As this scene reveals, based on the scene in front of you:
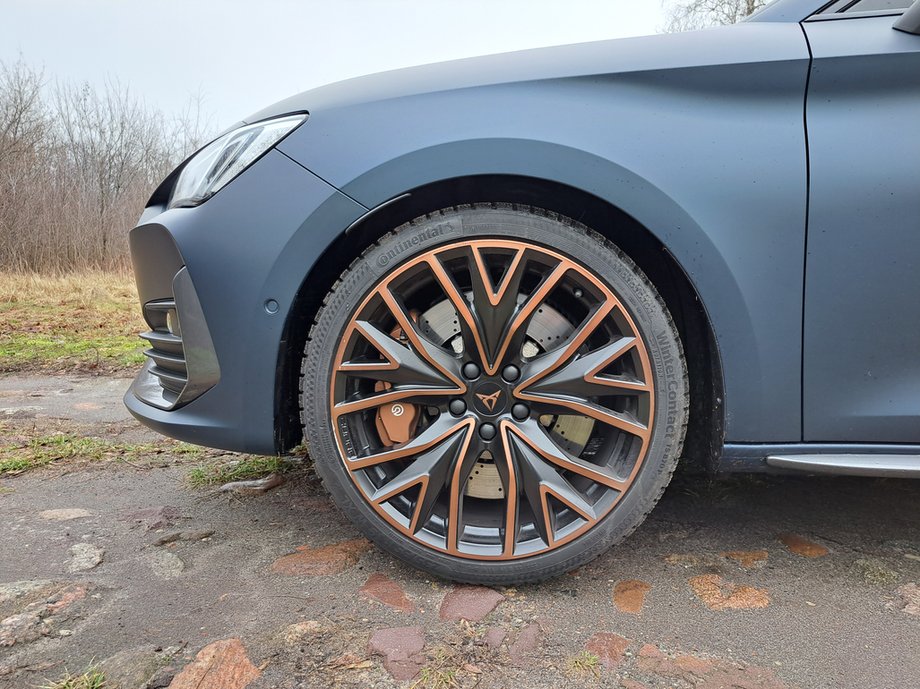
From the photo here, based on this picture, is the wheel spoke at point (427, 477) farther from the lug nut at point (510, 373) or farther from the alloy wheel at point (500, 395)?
the lug nut at point (510, 373)

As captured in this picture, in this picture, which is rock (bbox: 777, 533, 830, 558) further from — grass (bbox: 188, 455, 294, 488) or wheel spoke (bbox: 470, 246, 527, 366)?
grass (bbox: 188, 455, 294, 488)

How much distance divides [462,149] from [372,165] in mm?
224

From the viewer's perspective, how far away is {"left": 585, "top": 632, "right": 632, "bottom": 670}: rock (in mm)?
1151

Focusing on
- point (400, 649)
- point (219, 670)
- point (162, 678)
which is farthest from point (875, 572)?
point (162, 678)

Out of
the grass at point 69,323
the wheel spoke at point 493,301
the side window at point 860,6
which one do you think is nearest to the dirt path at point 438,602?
the wheel spoke at point 493,301

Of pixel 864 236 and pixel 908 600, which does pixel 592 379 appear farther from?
pixel 908 600

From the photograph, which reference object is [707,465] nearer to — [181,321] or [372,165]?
[372,165]

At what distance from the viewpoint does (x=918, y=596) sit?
1.38m

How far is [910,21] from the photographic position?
1275mm

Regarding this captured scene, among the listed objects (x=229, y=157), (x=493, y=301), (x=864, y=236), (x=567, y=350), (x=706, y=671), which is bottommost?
(x=706, y=671)

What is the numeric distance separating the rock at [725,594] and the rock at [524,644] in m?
0.45

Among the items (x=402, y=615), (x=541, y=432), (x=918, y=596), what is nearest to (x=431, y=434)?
(x=541, y=432)

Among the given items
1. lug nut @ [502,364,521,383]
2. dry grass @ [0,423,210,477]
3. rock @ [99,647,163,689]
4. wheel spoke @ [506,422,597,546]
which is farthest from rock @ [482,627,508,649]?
dry grass @ [0,423,210,477]

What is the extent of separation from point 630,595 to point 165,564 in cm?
125
